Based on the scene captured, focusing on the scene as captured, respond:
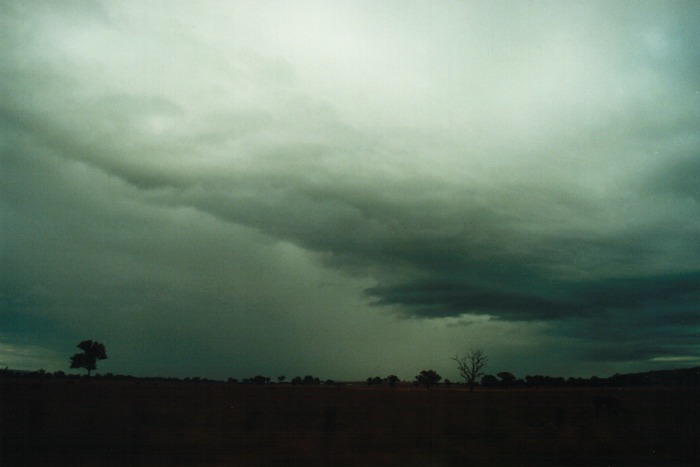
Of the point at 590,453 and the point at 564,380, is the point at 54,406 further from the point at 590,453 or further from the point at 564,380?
the point at 564,380

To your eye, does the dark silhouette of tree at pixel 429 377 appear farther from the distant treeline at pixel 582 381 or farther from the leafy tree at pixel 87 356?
the leafy tree at pixel 87 356

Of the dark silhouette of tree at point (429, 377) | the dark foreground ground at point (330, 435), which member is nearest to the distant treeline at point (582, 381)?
the dark silhouette of tree at point (429, 377)

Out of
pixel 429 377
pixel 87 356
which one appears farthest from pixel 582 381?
pixel 87 356

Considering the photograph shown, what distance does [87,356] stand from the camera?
109312 millimetres

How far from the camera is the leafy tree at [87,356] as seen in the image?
10919 centimetres

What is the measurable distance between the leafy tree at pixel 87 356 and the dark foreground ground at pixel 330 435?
73.9m

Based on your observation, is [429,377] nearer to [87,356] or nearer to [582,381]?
[582,381]

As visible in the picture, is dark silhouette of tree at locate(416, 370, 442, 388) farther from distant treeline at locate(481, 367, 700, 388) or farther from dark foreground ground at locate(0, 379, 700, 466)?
dark foreground ground at locate(0, 379, 700, 466)

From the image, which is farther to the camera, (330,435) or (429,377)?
(429,377)

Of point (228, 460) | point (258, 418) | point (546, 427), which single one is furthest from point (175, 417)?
point (546, 427)

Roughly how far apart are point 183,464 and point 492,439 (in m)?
15.8

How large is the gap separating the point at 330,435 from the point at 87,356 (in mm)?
98513

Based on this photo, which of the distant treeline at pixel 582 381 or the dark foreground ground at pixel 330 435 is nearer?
the dark foreground ground at pixel 330 435

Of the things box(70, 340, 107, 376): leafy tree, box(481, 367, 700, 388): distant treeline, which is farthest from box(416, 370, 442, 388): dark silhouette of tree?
box(70, 340, 107, 376): leafy tree
